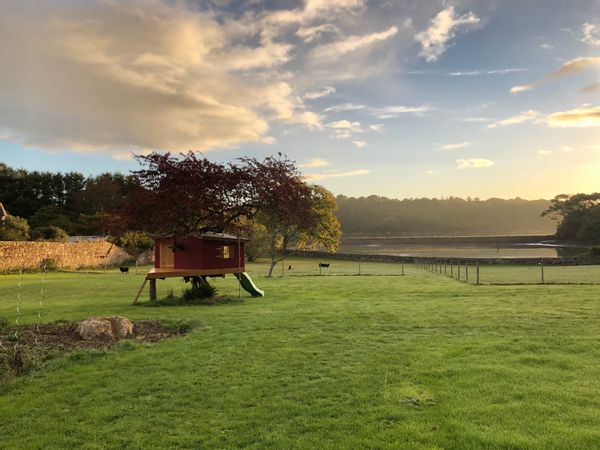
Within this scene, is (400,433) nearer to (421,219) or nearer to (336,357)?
(336,357)

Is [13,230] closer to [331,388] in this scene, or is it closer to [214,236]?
[214,236]

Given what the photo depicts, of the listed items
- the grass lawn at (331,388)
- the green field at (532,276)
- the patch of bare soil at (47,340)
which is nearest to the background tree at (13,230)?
the patch of bare soil at (47,340)

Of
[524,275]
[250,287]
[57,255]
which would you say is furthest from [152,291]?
[57,255]

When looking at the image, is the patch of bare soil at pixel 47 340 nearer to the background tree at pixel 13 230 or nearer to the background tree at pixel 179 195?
the background tree at pixel 179 195

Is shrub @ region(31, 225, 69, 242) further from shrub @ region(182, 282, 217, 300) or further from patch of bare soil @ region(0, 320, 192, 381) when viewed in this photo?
patch of bare soil @ region(0, 320, 192, 381)

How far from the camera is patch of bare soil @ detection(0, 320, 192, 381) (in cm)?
809

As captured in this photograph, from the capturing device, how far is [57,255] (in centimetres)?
4284

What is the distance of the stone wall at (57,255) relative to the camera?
123 feet

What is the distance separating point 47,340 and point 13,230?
44425mm

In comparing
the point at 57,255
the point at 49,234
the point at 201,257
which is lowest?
the point at 57,255

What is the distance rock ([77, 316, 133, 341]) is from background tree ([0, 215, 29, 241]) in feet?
143

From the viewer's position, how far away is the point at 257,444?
4770 mm

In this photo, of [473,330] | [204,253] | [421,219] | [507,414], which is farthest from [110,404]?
[421,219]

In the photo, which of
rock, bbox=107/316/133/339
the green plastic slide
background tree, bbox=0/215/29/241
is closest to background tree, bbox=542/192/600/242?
the green plastic slide
